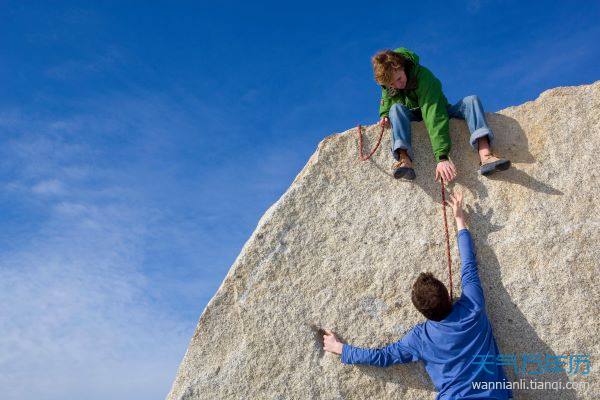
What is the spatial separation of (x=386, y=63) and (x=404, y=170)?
835 millimetres

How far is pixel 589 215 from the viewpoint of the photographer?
4.31 metres

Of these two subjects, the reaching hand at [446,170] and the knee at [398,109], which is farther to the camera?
the knee at [398,109]

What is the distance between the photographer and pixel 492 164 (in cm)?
441

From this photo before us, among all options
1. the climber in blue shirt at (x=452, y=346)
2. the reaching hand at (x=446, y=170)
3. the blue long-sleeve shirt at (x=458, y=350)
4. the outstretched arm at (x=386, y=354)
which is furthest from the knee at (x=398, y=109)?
the outstretched arm at (x=386, y=354)

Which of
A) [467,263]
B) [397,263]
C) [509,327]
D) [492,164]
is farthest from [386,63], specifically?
[509,327]

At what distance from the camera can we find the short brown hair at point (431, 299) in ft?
12.4

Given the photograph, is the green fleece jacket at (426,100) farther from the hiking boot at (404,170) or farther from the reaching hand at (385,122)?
the hiking boot at (404,170)

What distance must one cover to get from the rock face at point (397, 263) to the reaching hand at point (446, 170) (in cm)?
20

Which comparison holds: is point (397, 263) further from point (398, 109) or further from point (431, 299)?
point (398, 109)

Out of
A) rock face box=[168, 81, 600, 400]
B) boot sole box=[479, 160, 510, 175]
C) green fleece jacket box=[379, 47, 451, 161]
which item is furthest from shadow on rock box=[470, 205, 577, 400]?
green fleece jacket box=[379, 47, 451, 161]

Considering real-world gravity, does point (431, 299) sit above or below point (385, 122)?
below

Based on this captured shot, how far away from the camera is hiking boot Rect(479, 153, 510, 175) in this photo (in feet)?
14.4

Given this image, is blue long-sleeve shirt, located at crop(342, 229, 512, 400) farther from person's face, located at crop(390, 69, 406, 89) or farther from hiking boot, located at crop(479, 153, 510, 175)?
person's face, located at crop(390, 69, 406, 89)

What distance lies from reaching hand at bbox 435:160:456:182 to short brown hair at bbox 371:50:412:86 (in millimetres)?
777
